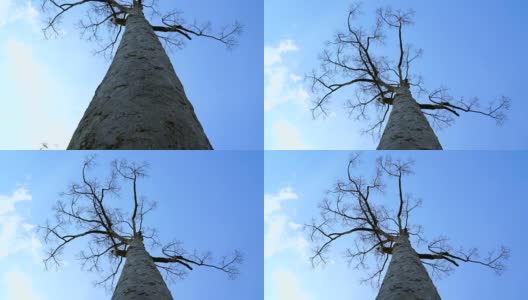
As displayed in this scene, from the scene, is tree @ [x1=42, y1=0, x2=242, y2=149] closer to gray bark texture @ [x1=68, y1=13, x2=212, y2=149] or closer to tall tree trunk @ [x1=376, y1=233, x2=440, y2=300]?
gray bark texture @ [x1=68, y1=13, x2=212, y2=149]

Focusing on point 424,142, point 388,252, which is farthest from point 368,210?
point 424,142

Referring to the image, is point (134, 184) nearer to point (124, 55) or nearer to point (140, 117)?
point (124, 55)

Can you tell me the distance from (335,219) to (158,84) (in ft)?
18.2

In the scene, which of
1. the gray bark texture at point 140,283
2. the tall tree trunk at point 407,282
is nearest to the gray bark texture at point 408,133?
the tall tree trunk at point 407,282

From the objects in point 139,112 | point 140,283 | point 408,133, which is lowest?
point 140,283

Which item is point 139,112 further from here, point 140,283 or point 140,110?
point 140,283

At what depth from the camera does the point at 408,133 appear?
5531 mm

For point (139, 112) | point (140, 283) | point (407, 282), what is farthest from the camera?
point (140, 283)

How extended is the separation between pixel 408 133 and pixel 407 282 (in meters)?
1.72

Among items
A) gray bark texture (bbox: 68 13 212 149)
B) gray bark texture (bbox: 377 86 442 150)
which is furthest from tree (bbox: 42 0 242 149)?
gray bark texture (bbox: 377 86 442 150)

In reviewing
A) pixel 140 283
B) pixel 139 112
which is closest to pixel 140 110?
pixel 139 112

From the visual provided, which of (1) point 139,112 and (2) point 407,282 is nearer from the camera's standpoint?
(1) point 139,112

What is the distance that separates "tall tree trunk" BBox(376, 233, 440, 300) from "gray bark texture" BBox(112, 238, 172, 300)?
2501mm

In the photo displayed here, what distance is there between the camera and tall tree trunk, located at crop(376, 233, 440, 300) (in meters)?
4.86
